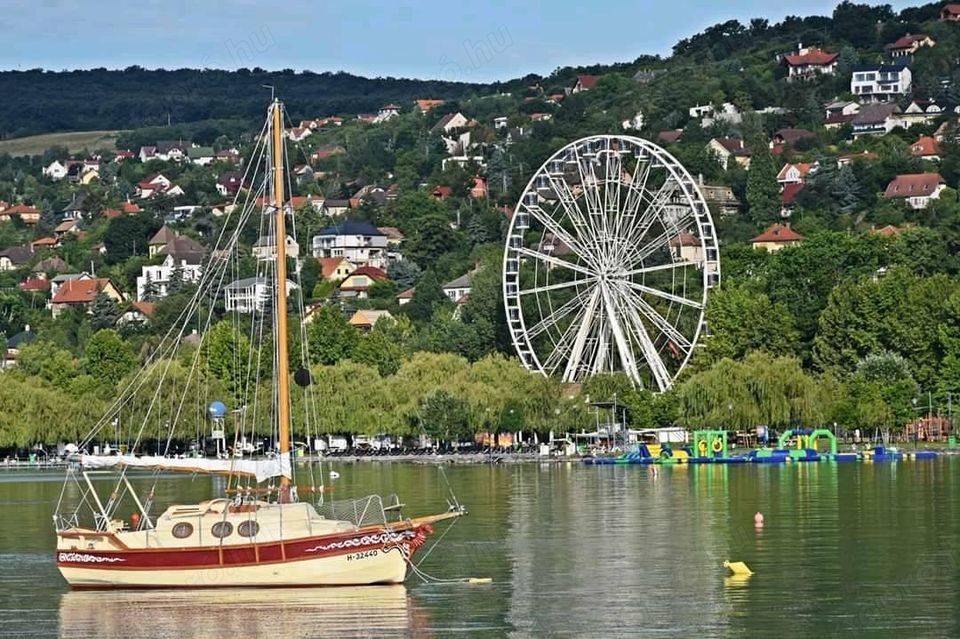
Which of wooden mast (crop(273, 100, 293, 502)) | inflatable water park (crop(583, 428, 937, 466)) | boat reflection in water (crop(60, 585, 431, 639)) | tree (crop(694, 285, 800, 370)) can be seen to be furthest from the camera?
tree (crop(694, 285, 800, 370))

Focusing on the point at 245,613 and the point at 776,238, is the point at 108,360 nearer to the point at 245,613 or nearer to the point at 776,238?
the point at 776,238

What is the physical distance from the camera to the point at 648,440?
127188mm

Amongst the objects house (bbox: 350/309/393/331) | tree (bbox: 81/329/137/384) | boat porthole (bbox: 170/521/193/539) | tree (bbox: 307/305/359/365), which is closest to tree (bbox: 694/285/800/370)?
tree (bbox: 307/305/359/365)

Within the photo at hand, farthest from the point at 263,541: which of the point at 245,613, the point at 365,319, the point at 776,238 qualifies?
the point at 776,238

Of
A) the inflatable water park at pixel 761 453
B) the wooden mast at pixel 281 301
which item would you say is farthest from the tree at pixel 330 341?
the wooden mast at pixel 281 301

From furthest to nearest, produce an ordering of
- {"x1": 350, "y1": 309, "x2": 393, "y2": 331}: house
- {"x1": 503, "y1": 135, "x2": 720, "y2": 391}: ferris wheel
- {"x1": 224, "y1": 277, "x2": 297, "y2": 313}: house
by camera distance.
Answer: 1. {"x1": 350, "y1": 309, "x2": 393, "y2": 331}: house
2. {"x1": 503, "y1": 135, "x2": 720, "y2": 391}: ferris wheel
3. {"x1": 224, "y1": 277, "x2": 297, "y2": 313}: house

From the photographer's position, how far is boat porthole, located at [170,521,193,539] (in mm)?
49812

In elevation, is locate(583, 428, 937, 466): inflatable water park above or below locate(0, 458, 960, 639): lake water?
above

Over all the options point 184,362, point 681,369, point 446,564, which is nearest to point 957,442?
point 681,369

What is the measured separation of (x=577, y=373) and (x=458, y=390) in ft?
26.1

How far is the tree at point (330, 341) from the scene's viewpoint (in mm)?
155750

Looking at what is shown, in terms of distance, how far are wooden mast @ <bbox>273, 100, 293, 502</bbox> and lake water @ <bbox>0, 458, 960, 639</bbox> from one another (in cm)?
363

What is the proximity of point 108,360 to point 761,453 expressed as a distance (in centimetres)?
5748

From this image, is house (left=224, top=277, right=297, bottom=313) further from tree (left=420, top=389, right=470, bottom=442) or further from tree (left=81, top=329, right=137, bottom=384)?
tree (left=420, top=389, right=470, bottom=442)
